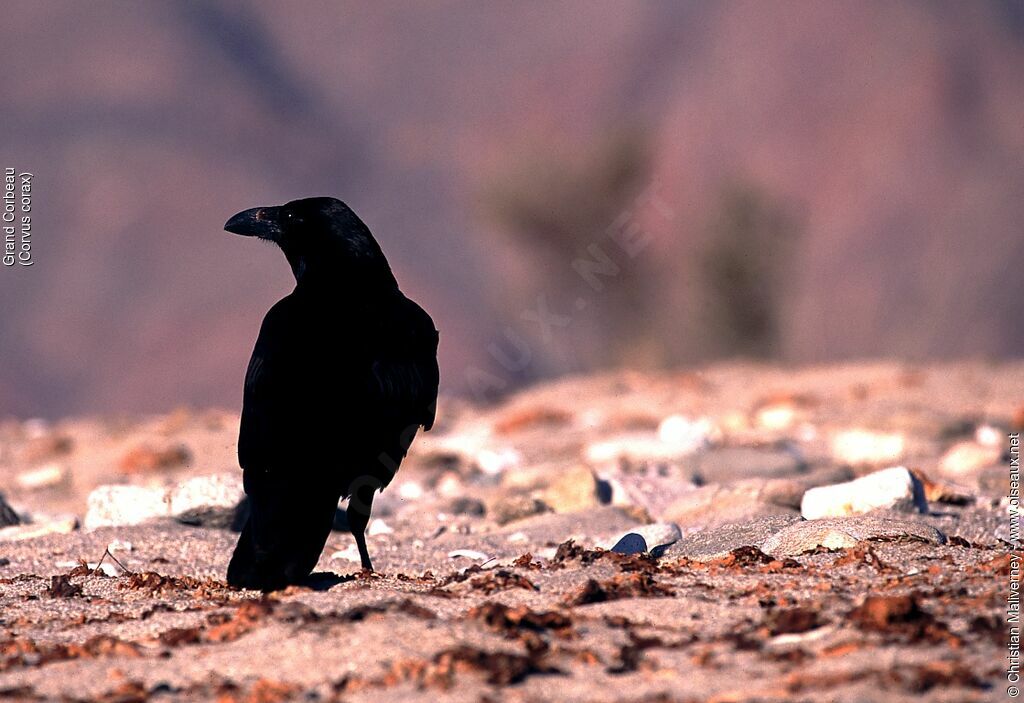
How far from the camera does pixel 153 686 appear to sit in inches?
118

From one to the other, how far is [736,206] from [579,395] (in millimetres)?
6729

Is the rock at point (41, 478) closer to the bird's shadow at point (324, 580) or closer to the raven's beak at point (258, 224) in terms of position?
the raven's beak at point (258, 224)

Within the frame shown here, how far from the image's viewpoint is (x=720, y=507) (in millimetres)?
A: 6422

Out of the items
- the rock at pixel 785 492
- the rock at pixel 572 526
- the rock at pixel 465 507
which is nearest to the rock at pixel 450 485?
the rock at pixel 465 507

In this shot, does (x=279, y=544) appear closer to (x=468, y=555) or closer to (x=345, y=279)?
(x=345, y=279)

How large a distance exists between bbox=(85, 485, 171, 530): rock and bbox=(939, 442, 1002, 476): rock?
4644 millimetres

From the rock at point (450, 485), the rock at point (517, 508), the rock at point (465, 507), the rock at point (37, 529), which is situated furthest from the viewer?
the rock at point (450, 485)

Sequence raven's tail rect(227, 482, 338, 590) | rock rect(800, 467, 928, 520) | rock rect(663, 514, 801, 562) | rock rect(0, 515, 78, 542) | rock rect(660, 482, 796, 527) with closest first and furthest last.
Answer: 1. raven's tail rect(227, 482, 338, 590)
2. rock rect(663, 514, 801, 562)
3. rock rect(800, 467, 928, 520)
4. rock rect(660, 482, 796, 527)
5. rock rect(0, 515, 78, 542)

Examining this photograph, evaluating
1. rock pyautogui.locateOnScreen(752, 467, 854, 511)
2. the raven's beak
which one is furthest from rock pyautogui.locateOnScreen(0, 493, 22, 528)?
rock pyautogui.locateOnScreen(752, 467, 854, 511)

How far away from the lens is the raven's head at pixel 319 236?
5.17 metres

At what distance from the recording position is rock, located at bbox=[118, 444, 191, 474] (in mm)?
9672

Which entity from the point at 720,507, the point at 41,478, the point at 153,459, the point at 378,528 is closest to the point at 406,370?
the point at 378,528

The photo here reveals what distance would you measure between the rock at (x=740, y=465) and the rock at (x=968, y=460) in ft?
2.91

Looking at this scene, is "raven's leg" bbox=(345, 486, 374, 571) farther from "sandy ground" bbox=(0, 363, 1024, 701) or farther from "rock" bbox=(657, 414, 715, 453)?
"rock" bbox=(657, 414, 715, 453)
